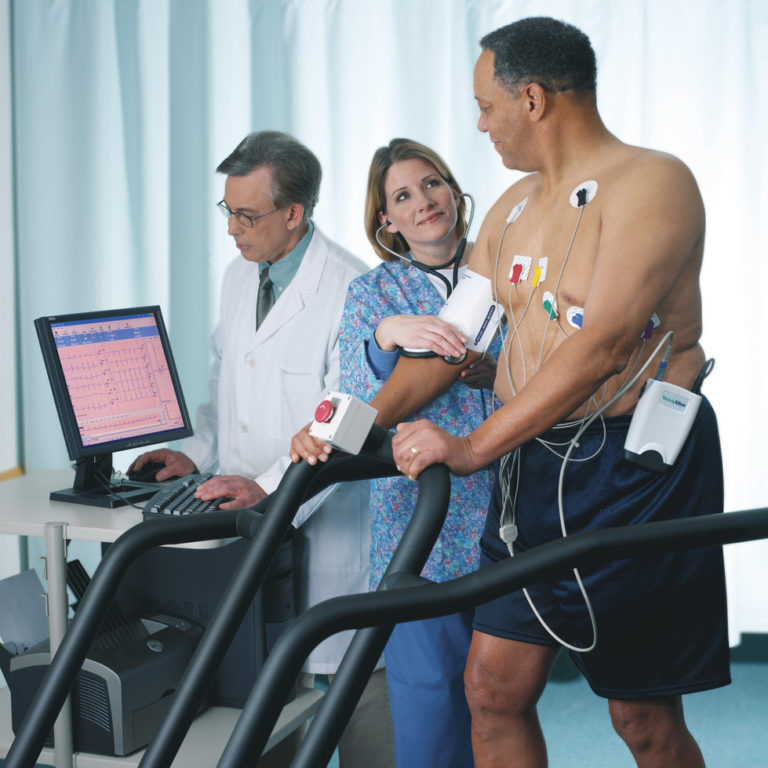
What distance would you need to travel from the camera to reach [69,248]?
323 centimetres

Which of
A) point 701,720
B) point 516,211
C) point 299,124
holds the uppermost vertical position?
point 299,124

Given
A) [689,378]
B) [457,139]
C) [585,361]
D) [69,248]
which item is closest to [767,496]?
[457,139]

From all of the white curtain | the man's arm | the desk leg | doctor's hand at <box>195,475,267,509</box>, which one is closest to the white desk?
the desk leg

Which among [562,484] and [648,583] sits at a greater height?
[562,484]

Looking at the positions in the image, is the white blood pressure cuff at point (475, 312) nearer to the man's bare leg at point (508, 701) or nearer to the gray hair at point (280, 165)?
the man's bare leg at point (508, 701)

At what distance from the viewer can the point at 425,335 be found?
167 centimetres

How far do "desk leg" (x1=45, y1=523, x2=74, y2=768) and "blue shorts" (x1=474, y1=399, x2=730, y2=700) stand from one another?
3.17 feet

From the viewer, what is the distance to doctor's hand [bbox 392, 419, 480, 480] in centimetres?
129

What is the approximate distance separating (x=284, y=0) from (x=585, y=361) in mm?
2255

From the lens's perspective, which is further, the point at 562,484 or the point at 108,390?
the point at 108,390

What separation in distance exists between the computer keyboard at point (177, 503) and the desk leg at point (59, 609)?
0.59ft

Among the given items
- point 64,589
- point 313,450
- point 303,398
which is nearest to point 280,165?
point 303,398

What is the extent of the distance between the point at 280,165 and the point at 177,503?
3.05 feet

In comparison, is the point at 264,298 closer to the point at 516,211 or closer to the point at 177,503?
the point at 177,503
